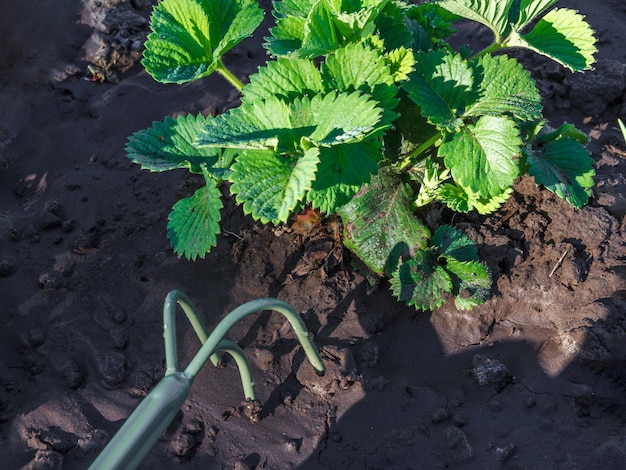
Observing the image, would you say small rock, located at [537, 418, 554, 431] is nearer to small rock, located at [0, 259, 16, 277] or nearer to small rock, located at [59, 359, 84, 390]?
small rock, located at [59, 359, 84, 390]

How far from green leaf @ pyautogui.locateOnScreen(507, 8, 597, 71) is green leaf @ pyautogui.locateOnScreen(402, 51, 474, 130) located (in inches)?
9.2

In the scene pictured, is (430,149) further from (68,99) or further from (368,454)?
(68,99)

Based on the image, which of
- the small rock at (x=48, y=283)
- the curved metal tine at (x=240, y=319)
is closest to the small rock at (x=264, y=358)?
the curved metal tine at (x=240, y=319)

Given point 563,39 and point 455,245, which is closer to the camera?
point 563,39

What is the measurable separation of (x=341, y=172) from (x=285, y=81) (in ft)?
1.12

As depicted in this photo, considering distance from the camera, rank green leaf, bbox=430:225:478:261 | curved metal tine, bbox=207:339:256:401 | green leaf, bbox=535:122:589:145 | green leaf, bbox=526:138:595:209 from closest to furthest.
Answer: curved metal tine, bbox=207:339:256:401 < green leaf, bbox=526:138:595:209 < green leaf, bbox=430:225:478:261 < green leaf, bbox=535:122:589:145

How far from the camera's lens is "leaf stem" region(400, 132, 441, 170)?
2170 millimetres

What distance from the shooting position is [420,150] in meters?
2.22

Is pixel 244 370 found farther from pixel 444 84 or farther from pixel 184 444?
pixel 444 84

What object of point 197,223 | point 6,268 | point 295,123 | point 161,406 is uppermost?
point 295,123

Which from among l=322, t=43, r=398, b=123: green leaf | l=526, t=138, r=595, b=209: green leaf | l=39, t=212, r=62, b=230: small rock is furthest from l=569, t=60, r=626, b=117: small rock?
l=39, t=212, r=62, b=230: small rock

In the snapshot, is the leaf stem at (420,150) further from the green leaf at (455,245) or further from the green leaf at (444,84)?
the green leaf at (455,245)

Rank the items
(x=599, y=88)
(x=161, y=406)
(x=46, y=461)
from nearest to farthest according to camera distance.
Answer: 1. (x=161, y=406)
2. (x=46, y=461)
3. (x=599, y=88)

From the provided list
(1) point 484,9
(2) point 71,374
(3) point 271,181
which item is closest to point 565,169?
(1) point 484,9
